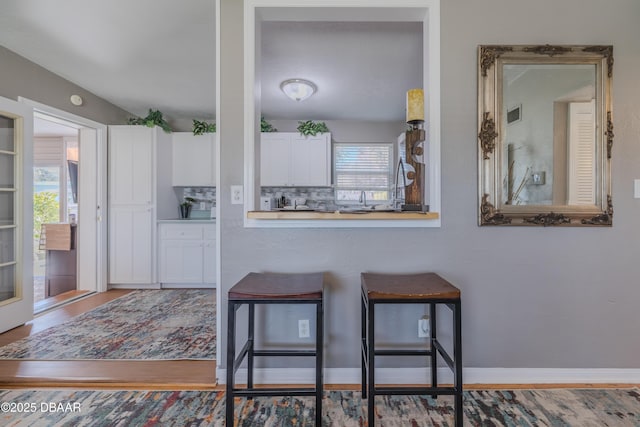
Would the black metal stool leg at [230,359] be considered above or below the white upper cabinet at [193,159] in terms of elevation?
below

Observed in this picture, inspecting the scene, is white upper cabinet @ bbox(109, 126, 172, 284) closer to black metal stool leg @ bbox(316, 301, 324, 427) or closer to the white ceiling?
the white ceiling

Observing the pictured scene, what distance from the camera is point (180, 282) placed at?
3.67 m

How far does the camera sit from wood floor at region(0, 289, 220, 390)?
5.59ft

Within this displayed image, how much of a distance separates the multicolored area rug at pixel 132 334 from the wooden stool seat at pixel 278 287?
3.08 ft

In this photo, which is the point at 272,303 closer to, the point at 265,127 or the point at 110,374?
the point at 110,374

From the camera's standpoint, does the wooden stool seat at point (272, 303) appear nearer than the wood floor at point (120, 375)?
Yes

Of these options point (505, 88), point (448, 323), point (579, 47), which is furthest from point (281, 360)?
point (579, 47)

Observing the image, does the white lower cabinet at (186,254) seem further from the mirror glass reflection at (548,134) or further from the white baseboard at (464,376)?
the mirror glass reflection at (548,134)

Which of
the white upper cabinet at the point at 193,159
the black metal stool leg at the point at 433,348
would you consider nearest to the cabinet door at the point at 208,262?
the white upper cabinet at the point at 193,159

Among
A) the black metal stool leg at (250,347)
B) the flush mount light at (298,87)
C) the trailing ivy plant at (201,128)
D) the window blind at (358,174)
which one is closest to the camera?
the black metal stool leg at (250,347)

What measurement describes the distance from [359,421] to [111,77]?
3.64 metres

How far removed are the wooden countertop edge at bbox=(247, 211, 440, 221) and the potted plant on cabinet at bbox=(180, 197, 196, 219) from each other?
2.94 metres

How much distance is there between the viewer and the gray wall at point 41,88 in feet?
8.13

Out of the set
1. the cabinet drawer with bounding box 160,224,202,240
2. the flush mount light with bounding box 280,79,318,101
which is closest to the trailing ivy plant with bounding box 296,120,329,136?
the flush mount light with bounding box 280,79,318,101
